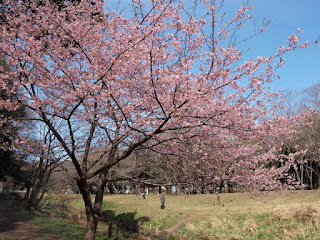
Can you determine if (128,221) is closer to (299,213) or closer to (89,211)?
(299,213)

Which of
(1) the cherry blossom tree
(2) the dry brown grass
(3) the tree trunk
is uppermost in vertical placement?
(1) the cherry blossom tree

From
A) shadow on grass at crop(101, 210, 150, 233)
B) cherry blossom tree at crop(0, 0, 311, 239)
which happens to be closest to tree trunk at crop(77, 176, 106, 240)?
cherry blossom tree at crop(0, 0, 311, 239)

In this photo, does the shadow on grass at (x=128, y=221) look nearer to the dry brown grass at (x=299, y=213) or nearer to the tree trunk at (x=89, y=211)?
the dry brown grass at (x=299, y=213)

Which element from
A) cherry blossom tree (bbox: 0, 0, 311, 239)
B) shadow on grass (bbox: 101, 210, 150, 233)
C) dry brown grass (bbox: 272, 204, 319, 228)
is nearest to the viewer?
cherry blossom tree (bbox: 0, 0, 311, 239)

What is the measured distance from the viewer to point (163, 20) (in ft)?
20.5

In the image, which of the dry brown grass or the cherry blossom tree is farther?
the dry brown grass

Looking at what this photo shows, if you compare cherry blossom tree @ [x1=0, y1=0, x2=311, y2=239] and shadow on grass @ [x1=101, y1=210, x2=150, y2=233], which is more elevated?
cherry blossom tree @ [x1=0, y1=0, x2=311, y2=239]

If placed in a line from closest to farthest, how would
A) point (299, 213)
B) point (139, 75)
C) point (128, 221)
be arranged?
point (139, 75)
point (299, 213)
point (128, 221)

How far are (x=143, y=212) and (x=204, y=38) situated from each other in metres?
17.3

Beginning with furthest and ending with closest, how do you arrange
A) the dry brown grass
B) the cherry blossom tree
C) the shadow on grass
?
the shadow on grass
the dry brown grass
the cherry blossom tree

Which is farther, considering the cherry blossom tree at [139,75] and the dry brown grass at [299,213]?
the dry brown grass at [299,213]

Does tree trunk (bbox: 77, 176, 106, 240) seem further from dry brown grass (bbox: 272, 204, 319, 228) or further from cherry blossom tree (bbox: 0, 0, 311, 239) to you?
dry brown grass (bbox: 272, 204, 319, 228)

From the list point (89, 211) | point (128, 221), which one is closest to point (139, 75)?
point (89, 211)

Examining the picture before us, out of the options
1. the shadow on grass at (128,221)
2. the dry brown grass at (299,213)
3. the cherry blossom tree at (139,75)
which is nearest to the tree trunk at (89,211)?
the cherry blossom tree at (139,75)
